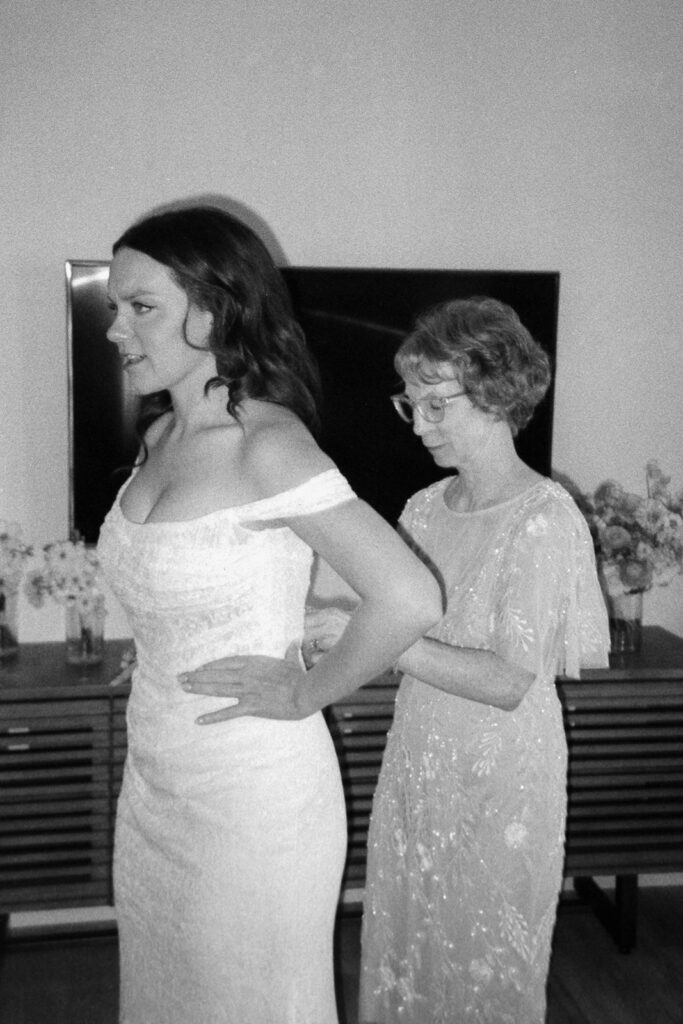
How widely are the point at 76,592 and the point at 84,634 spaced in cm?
13

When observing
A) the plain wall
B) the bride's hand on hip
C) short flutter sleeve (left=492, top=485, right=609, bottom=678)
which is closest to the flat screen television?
the plain wall

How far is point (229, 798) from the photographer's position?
1.17 meters

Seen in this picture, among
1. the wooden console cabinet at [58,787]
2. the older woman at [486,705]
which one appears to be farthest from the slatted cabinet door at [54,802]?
the older woman at [486,705]

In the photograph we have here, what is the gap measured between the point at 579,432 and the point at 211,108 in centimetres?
147

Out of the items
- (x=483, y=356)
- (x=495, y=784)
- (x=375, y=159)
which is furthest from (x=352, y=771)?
(x=375, y=159)

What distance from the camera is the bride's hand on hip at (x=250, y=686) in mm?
1165

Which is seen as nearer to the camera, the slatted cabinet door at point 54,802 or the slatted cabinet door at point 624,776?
the slatted cabinet door at point 54,802

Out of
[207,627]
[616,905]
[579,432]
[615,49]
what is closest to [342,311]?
[579,432]

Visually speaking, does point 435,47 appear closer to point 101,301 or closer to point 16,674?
point 101,301

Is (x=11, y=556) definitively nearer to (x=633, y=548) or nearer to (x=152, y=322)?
(x=152, y=322)

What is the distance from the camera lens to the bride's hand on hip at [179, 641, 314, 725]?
45.9 inches

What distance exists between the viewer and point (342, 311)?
2711mm

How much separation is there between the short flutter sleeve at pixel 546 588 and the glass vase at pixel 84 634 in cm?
137

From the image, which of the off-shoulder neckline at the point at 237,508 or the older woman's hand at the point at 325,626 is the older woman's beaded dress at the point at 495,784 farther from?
the off-shoulder neckline at the point at 237,508
